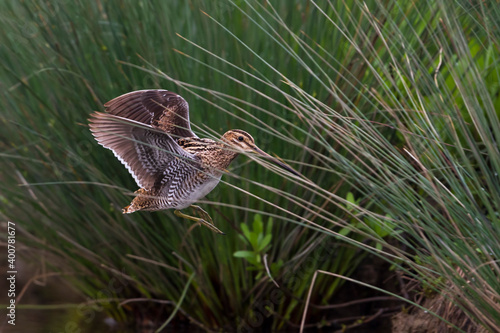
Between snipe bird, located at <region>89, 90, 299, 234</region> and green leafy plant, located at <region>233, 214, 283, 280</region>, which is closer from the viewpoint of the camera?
snipe bird, located at <region>89, 90, 299, 234</region>

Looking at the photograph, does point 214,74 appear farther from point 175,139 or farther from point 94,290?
point 94,290

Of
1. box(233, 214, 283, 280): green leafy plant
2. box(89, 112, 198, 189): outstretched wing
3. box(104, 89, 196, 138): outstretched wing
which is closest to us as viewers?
box(89, 112, 198, 189): outstretched wing

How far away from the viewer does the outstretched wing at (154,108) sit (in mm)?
1569

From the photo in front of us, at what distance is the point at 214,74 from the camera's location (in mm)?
2297

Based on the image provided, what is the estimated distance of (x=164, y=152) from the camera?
1555 mm

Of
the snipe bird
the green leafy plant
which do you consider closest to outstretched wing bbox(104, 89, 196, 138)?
the snipe bird

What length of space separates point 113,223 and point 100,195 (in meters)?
0.14

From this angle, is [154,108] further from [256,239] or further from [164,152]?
[256,239]

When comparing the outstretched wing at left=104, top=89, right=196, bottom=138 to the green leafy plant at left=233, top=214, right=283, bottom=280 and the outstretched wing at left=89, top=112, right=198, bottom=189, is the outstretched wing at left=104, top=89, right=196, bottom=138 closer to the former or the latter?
the outstretched wing at left=89, top=112, right=198, bottom=189

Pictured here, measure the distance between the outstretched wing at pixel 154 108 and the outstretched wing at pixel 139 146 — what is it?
0.06 meters

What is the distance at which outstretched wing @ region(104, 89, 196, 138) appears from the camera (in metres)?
1.57

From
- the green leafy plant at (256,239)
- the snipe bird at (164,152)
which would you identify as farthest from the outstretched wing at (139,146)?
the green leafy plant at (256,239)

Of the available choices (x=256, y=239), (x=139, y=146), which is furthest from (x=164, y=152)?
(x=256, y=239)

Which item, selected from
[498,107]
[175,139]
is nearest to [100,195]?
[175,139]
